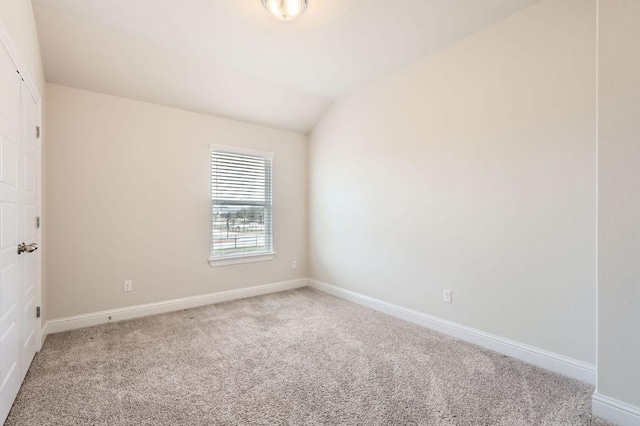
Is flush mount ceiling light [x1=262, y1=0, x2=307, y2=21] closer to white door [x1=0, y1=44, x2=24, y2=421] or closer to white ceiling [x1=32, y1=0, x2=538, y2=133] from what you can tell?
white ceiling [x1=32, y1=0, x2=538, y2=133]

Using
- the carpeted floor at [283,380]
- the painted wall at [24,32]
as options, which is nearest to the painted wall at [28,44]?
the painted wall at [24,32]

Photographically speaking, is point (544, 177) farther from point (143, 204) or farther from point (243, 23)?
point (143, 204)

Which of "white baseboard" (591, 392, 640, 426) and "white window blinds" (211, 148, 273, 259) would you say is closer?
"white baseboard" (591, 392, 640, 426)

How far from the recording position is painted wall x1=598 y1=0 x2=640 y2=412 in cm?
165

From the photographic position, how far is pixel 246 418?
1.70 meters

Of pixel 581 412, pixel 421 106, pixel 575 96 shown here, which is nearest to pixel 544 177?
pixel 575 96

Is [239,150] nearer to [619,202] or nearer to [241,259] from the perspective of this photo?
[241,259]

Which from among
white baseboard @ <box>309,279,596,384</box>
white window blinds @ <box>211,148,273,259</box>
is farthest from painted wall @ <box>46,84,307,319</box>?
white baseboard @ <box>309,279,596,384</box>

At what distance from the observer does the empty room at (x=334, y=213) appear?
5.74 ft

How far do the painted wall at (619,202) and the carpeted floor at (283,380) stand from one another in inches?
14.5

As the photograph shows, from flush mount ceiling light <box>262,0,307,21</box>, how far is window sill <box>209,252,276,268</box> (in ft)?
9.24

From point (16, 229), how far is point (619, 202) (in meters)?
3.58

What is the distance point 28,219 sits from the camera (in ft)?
7.10

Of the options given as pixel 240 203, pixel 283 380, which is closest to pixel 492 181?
pixel 283 380
